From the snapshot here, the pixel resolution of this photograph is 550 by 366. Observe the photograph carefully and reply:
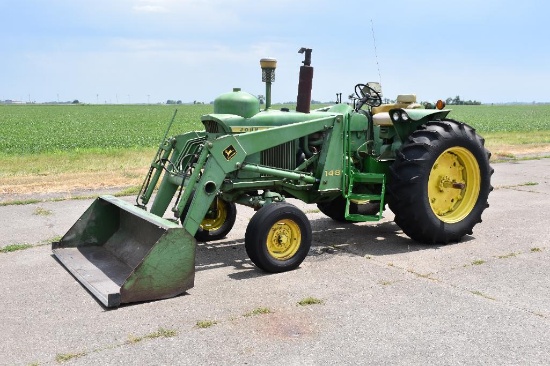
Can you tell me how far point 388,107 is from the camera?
7871 millimetres

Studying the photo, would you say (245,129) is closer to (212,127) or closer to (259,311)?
(212,127)

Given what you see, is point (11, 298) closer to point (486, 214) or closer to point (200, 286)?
Answer: point (200, 286)

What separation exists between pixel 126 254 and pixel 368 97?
3.80 meters

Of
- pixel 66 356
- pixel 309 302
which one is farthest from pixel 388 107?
pixel 66 356

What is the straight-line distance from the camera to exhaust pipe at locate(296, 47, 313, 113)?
23.6ft

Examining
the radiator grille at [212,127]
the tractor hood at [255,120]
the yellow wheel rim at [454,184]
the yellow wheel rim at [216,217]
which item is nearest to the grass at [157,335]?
the tractor hood at [255,120]

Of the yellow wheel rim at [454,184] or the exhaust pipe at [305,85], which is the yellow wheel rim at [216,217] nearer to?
the exhaust pipe at [305,85]

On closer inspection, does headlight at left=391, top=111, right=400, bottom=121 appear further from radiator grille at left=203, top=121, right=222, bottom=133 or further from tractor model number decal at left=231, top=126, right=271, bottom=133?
radiator grille at left=203, top=121, right=222, bottom=133

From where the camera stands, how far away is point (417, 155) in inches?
274

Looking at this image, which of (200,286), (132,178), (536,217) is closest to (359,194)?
(200,286)

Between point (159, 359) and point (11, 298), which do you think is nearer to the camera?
A: point (159, 359)

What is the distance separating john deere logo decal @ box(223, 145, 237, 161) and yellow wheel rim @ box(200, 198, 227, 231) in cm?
148

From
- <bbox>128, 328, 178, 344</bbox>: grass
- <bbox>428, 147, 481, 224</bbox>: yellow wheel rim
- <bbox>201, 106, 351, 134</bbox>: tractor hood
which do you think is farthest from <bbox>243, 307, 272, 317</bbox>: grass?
<bbox>428, 147, 481, 224</bbox>: yellow wheel rim

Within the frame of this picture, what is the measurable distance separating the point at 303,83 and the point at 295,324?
11.4ft
